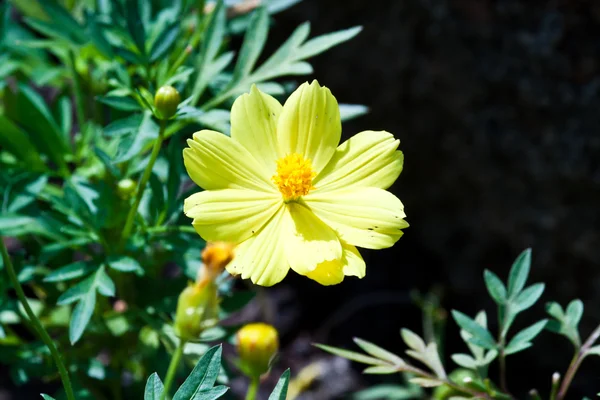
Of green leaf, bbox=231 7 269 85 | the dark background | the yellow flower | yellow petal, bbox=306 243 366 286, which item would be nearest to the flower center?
the yellow flower

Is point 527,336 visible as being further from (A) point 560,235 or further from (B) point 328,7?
(B) point 328,7

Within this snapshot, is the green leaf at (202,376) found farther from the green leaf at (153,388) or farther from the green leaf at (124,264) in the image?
the green leaf at (124,264)

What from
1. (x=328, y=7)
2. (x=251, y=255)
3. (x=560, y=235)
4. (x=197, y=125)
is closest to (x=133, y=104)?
(x=197, y=125)

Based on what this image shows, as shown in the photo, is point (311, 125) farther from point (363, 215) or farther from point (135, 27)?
point (135, 27)

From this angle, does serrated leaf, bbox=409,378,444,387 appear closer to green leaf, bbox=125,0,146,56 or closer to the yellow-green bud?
the yellow-green bud

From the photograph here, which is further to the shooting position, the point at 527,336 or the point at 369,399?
the point at 369,399

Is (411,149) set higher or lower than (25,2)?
lower

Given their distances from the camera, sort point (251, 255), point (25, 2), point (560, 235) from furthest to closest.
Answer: point (560, 235) < point (25, 2) < point (251, 255)

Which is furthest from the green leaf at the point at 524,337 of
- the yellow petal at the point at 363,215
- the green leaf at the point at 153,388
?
the green leaf at the point at 153,388
